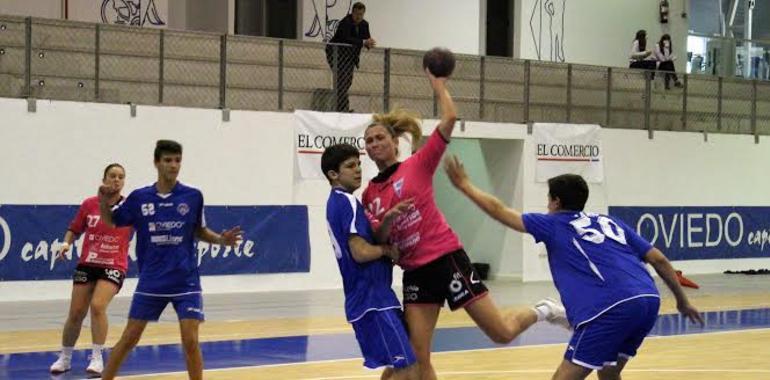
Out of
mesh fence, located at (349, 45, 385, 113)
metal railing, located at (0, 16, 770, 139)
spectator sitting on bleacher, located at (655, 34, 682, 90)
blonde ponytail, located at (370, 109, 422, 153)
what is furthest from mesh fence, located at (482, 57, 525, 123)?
blonde ponytail, located at (370, 109, 422, 153)

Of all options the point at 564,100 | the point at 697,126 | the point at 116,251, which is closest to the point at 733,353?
the point at 116,251

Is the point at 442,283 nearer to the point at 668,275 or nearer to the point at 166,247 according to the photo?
the point at 668,275

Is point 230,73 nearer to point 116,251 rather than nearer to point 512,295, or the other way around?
point 512,295

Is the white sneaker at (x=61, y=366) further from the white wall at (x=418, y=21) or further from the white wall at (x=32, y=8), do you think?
the white wall at (x=418, y=21)

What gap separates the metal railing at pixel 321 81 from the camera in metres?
22.1

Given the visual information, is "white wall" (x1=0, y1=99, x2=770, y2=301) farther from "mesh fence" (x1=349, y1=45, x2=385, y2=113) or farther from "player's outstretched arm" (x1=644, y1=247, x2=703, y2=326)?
"player's outstretched arm" (x1=644, y1=247, x2=703, y2=326)

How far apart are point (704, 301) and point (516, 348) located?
789 cm

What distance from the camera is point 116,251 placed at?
13.1 meters

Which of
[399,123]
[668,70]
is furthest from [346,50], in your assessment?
[399,123]

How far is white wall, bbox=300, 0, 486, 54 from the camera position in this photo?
28781 mm

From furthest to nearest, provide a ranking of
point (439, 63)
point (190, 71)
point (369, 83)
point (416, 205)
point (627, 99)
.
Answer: point (627, 99), point (369, 83), point (190, 71), point (416, 205), point (439, 63)

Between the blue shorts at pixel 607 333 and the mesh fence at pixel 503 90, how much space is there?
754 inches

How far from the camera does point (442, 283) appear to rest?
8875 mm

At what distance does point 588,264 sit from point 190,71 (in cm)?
1610
